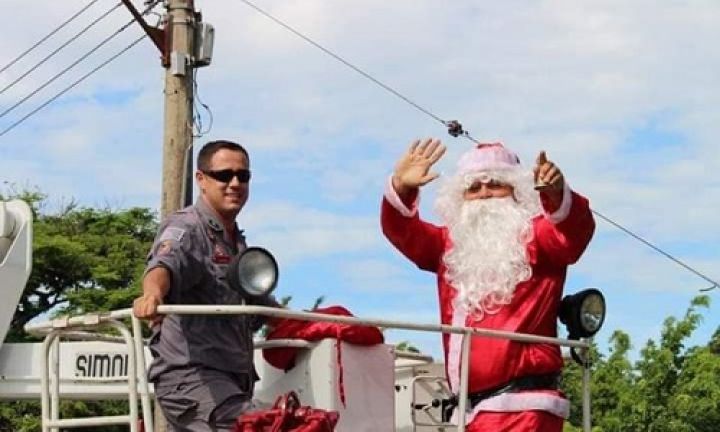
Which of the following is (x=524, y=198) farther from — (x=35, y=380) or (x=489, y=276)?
(x=35, y=380)

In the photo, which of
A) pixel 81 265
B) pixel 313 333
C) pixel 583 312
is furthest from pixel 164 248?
pixel 81 265

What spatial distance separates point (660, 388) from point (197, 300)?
35.5ft

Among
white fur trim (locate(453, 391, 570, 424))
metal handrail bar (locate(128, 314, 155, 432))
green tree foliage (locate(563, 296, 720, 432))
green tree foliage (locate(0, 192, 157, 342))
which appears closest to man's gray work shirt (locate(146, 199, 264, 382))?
metal handrail bar (locate(128, 314, 155, 432))

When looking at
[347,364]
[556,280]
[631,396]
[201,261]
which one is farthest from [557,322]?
[631,396]

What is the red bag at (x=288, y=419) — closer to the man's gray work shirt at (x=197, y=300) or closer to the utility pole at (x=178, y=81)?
the man's gray work shirt at (x=197, y=300)

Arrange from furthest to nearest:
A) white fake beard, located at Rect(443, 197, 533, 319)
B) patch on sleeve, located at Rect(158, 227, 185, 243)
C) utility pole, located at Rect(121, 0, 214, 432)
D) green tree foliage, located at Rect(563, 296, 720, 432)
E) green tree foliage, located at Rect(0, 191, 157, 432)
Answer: green tree foliage, located at Rect(0, 191, 157, 432)
green tree foliage, located at Rect(563, 296, 720, 432)
utility pole, located at Rect(121, 0, 214, 432)
white fake beard, located at Rect(443, 197, 533, 319)
patch on sleeve, located at Rect(158, 227, 185, 243)

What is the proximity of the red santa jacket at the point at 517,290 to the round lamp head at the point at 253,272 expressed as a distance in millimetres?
932

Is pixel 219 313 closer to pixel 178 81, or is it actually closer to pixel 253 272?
pixel 253 272

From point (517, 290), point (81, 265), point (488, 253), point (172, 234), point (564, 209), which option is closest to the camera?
point (172, 234)

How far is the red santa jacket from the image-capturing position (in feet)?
17.1

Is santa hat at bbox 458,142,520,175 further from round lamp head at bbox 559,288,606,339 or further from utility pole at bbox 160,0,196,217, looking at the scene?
utility pole at bbox 160,0,196,217

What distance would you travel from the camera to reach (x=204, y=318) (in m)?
4.91

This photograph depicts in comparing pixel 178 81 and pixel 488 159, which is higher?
pixel 178 81

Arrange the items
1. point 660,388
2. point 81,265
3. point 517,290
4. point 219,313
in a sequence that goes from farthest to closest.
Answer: point 81,265
point 660,388
point 517,290
point 219,313
